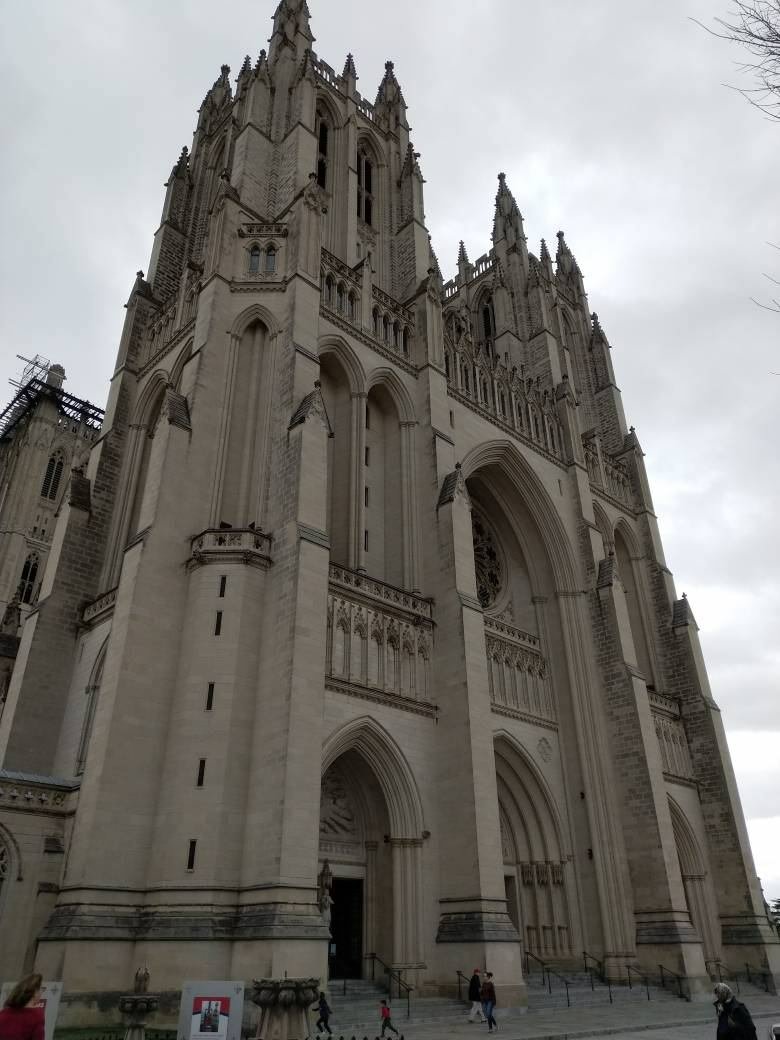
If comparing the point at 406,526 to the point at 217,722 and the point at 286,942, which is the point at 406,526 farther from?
the point at 286,942

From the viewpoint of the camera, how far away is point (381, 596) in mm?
20016

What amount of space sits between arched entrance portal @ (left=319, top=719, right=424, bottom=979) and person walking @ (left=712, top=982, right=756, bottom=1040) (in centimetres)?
1113

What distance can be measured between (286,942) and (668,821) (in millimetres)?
15118

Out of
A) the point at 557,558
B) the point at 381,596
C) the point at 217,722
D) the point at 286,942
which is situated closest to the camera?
the point at 286,942

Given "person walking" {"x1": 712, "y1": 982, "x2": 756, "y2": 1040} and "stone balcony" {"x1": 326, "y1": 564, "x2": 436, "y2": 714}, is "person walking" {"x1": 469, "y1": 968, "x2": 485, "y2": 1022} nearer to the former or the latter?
"stone balcony" {"x1": 326, "y1": 564, "x2": 436, "y2": 714}

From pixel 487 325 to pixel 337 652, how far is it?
1025 inches

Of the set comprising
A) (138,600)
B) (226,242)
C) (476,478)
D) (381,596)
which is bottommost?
(138,600)

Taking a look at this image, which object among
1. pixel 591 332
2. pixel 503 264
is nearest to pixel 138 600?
pixel 503 264

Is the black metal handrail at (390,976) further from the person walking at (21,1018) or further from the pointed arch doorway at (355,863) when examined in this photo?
the person walking at (21,1018)

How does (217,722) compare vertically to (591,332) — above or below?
below

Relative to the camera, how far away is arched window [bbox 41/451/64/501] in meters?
46.2

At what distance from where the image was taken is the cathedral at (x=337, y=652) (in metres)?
14.5

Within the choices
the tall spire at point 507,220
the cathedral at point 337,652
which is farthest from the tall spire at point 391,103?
the tall spire at point 507,220

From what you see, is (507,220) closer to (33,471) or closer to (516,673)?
(516,673)
